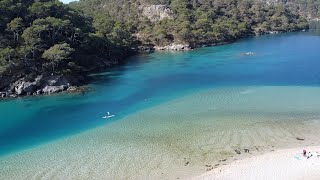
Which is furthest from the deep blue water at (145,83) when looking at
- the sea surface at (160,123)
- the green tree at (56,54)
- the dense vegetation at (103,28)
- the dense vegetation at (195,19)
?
the dense vegetation at (195,19)

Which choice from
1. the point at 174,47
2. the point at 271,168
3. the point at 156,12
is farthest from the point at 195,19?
the point at 271,168

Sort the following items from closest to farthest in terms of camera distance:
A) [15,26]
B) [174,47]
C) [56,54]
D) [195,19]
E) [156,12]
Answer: [56,54] → [15,26] → [174,47] → [195,19] → [156,12]

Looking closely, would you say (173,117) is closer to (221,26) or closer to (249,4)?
(221,26)

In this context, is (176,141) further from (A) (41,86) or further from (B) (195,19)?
(B) (195,19)

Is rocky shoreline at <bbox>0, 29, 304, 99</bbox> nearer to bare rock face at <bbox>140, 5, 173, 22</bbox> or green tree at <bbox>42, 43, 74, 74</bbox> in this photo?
green tree at <bbox>42, 43, 74, 74</bbox>

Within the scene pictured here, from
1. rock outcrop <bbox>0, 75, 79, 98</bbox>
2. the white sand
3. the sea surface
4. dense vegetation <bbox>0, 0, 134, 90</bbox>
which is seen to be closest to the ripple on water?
Result: the sea surface

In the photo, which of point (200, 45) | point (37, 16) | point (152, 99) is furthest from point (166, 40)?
point (152, 99)

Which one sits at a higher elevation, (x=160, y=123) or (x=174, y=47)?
(x=174, y=47)

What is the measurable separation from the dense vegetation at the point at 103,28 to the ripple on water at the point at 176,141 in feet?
74.6

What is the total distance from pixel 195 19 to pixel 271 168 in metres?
93.7

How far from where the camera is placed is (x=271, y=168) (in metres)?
25.5

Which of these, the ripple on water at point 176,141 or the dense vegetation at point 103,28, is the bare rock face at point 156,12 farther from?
the ripple on water at point 176,141

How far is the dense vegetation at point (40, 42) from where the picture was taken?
173 feet

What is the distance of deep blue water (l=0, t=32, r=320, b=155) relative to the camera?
38312mm
